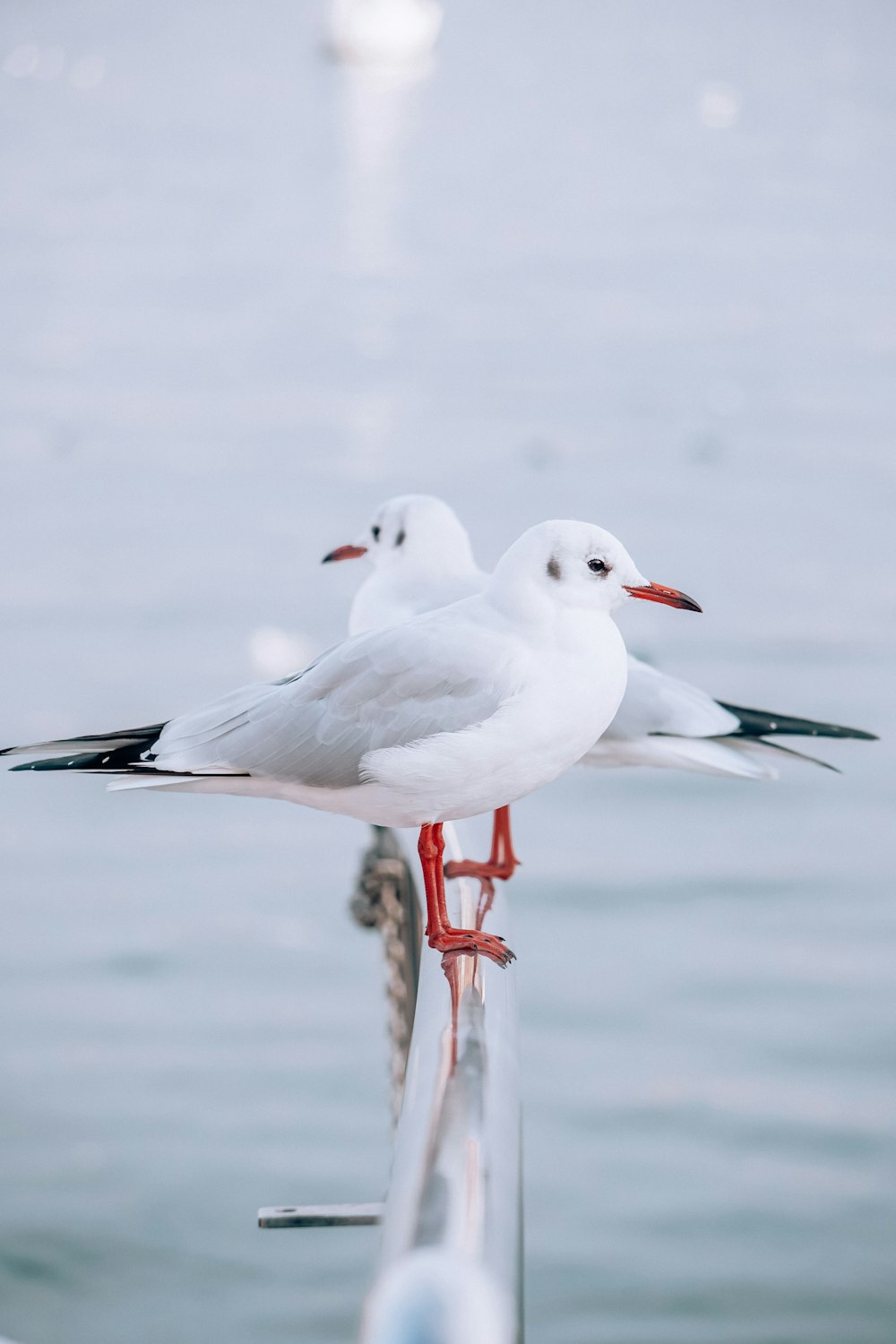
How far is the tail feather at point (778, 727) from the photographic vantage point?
1.11m

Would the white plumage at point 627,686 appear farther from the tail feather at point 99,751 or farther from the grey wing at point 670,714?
the tail feather at point 99,751

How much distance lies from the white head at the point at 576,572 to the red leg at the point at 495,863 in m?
0.36

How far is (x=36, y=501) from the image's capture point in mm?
5965

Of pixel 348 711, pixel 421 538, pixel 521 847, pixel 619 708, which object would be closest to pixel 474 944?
pixel 348 711

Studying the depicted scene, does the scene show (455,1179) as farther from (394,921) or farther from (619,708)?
(394,921)

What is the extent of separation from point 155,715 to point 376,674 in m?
3.68

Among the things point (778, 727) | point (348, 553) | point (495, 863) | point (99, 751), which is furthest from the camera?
point (348, 553)

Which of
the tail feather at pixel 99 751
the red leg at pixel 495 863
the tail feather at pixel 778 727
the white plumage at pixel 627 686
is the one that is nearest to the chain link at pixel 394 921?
the red leg at pixel 495 863

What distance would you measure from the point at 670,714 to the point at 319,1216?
Answer: 474 mm

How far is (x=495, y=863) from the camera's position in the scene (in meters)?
1.29

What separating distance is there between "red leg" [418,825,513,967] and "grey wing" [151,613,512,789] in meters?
0.09

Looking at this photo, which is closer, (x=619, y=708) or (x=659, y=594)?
(x=659, y=594)

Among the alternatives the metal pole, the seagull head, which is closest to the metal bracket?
the metal pole

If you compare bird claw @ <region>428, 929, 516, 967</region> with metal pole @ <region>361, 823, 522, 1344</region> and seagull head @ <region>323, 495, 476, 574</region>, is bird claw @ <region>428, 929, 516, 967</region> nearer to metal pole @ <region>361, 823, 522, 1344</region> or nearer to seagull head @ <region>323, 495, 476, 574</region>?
metal pole @ <region>361, 823, 522, 1344</region>
